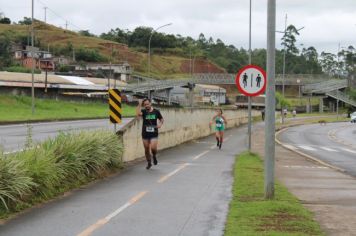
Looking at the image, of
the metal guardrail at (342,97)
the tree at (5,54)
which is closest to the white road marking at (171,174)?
the metal guardrail at (342,97)

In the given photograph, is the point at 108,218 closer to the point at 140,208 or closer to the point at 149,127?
the point at 140,208

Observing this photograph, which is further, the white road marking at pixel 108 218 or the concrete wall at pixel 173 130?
the concrete wall at pixel 173 130

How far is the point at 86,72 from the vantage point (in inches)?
5094

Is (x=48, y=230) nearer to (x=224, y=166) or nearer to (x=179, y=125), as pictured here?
(x=224, y=166)

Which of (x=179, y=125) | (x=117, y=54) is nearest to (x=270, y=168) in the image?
(x=179, y=125)

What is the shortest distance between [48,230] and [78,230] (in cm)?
39

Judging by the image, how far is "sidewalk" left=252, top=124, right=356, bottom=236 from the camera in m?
8.41

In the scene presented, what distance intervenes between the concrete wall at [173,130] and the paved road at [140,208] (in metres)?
2.48

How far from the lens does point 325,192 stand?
11.8 metres

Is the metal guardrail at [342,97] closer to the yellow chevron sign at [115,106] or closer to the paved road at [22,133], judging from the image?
the paved road at [22,133]

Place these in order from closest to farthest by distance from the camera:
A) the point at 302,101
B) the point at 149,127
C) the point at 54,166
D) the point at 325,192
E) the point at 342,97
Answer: the point at 54,166 → the point at 325,192 → the point at 149,127 → the point at 342,97 → the point at 302,101

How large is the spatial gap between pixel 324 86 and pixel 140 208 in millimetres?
123241

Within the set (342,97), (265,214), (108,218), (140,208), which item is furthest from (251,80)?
(342,97)

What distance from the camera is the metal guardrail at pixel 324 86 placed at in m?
125
